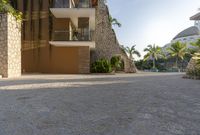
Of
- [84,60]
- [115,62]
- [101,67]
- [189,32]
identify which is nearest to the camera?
[101,67]

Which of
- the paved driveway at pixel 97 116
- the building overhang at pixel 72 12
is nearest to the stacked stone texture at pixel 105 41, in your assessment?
the building overhang at pixel 72 12

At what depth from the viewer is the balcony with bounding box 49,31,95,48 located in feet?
64.5

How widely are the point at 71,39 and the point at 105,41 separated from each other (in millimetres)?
5177

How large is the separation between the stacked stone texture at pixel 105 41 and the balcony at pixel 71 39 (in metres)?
3.61

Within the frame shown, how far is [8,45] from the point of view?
13.1 metres

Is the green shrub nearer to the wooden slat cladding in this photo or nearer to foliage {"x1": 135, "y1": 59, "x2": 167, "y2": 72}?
the wooden slat cladding

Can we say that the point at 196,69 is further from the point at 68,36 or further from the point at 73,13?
the point at 73,13

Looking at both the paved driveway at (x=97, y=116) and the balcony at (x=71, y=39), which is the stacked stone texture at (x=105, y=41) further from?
the paved driveway at (x=97, y=116)

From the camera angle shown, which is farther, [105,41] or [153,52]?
[153,52]

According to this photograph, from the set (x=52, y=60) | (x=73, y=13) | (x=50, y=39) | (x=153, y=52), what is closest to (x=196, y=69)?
(x=73, y=13)

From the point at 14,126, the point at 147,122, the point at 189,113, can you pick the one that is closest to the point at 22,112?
the point at 14,126

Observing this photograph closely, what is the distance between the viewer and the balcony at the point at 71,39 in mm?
19672

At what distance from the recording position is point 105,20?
81.0ft

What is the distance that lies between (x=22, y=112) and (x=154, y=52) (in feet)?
162
